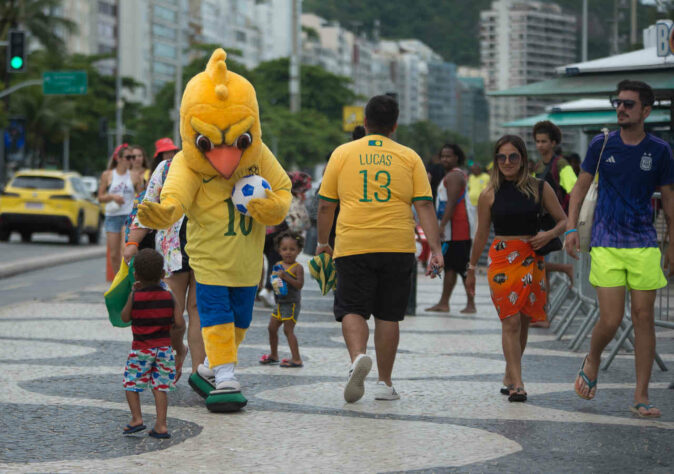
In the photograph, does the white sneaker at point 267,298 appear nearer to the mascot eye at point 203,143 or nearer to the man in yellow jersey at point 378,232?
the man in yellow jersey at point 378,232

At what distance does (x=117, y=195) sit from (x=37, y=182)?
49.6 feet

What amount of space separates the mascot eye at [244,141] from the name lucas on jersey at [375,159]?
738 millimetres

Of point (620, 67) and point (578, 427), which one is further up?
point (620, 67)

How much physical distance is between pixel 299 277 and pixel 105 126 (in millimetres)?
63251

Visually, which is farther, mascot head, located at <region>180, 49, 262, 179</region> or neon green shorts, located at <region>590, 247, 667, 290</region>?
mascot head, located at <region>180, 49, 262, 179</region>

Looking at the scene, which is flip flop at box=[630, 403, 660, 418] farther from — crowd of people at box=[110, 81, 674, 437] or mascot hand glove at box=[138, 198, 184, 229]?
mascot hand glove at box=[138, 198, 184, 229]

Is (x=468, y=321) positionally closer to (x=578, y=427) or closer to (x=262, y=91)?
(x=578, y=427)

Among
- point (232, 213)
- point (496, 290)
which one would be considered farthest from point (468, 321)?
point (232, 213)

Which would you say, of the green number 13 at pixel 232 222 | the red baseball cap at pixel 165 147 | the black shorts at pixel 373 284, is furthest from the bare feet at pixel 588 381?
Result: the red baseball cap at pixel 165 147

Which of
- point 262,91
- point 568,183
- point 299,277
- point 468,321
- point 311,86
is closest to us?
point 299,277

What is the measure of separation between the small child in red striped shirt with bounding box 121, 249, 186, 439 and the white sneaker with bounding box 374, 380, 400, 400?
5.21ft

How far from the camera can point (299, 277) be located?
381 inches

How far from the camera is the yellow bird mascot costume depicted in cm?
761

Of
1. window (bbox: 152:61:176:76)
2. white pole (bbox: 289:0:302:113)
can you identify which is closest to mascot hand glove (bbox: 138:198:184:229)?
white pole (bbox: 289:0:302:113)
